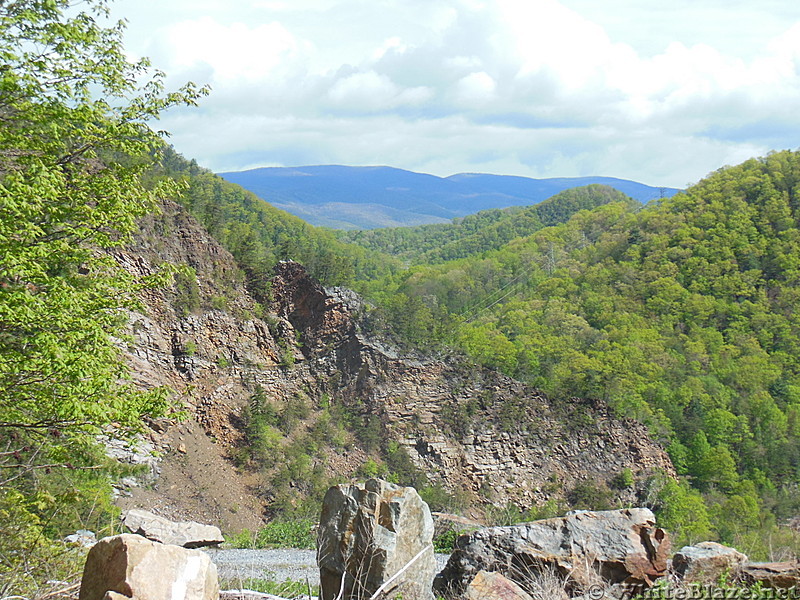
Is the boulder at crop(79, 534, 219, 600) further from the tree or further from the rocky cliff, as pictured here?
the rocky cliff

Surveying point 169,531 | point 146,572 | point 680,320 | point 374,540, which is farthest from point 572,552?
point 680,320

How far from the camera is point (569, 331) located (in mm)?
49094

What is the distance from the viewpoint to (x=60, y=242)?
7.18 metres

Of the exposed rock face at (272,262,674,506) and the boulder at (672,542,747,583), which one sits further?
the exposed rock face at (272,262,674,506)

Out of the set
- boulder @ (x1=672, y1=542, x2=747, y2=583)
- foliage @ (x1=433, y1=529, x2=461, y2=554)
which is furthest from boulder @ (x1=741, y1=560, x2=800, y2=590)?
foliage @ (x1=433, y1=529, x2=461, y2=554)

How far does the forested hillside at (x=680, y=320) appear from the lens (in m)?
37.6

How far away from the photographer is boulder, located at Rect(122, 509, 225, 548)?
1227 cm

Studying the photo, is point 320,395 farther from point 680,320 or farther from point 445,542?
point 680,320

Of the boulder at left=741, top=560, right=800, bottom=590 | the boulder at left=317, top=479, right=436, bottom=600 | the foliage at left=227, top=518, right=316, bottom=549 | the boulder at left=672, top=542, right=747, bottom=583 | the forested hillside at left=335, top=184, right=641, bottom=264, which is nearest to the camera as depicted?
the boulder at left=741, top=560, right=800, bottom=590

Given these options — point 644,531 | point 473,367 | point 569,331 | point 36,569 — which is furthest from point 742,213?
point 36,569

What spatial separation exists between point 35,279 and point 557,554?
251 inches

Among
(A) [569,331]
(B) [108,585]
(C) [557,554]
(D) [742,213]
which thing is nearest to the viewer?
(B) [108,585]

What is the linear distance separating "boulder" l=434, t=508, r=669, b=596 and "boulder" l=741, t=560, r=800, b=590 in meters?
0.91

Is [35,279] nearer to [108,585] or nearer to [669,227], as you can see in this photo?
[108,585]
